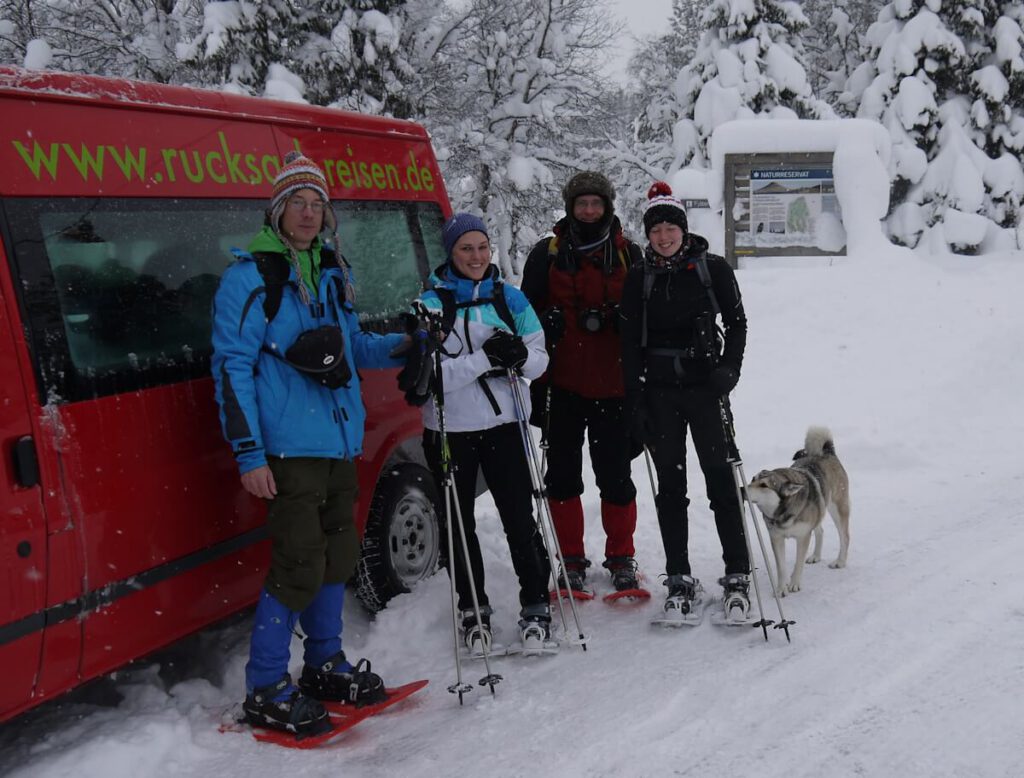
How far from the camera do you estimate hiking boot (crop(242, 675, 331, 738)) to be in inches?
140

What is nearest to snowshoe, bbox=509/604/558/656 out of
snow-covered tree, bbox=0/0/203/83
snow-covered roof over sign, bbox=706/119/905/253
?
snow-covered roof over sign, bbox=706/119/905/253

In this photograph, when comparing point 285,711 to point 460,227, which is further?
point 460,227

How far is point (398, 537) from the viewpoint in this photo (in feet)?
16.0

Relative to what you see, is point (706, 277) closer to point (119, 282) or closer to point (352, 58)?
point (119, 282)

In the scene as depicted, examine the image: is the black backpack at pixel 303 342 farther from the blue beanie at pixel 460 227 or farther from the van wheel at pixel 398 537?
the van wheel at pixel 398 537

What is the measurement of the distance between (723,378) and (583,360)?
834 millimetres

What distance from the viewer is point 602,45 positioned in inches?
894

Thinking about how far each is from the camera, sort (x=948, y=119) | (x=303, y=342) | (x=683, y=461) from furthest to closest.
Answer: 1. (x=948, y=119)
2. (x=683, y=461)
3. (x=303, y=342)

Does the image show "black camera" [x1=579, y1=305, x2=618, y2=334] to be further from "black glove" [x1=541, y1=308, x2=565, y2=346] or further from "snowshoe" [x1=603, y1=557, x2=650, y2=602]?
"snowshoe" [x1=603, y1=557, x2=650, y2=602]

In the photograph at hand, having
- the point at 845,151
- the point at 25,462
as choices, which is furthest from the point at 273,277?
the point at 845,151

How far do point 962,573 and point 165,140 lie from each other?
474cm

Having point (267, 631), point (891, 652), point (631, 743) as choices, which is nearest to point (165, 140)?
point (267, 631)

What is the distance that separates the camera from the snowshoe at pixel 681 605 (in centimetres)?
452

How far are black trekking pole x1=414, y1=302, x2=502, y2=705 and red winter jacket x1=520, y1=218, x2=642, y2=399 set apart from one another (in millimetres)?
990
